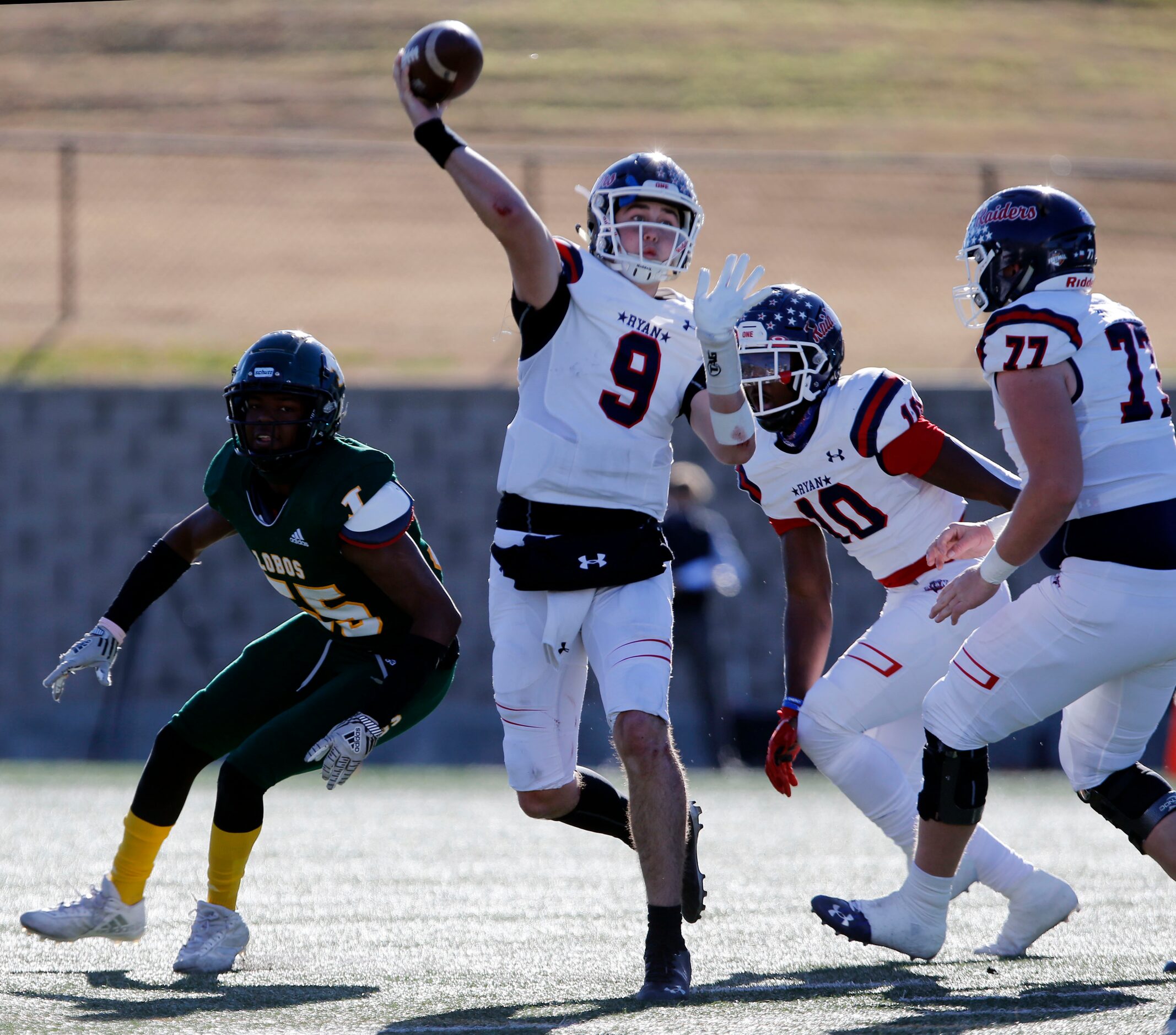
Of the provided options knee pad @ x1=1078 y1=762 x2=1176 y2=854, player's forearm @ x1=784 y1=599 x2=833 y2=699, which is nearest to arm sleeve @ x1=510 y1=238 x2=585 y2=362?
player's forearm @ x1=784 y1=599 x2=833 y2=699

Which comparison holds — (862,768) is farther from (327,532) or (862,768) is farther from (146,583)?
(146,583)

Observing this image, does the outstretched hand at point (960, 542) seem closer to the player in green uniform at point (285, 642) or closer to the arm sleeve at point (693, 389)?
the arm sleeve at point (693, 389)

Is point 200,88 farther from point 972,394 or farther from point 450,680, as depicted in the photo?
point 450,680

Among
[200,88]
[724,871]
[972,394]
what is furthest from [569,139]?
[724,871]

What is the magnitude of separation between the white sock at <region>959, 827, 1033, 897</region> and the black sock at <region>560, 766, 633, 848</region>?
0.90 meters

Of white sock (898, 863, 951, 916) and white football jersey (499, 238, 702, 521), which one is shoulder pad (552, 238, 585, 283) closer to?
white football jersey (499, 238, 702, 521)

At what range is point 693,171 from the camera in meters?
13.5

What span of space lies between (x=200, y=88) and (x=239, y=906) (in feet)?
51.8

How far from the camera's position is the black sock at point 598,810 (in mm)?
4492

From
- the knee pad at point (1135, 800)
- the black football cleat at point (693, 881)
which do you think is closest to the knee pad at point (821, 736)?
the black football cleat at point (693, 881)

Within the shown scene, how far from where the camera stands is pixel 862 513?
179 inches

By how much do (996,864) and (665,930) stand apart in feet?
3.50

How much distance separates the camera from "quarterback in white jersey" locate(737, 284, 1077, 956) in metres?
4.43

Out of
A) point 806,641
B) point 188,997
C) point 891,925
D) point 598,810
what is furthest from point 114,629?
point 891,925
